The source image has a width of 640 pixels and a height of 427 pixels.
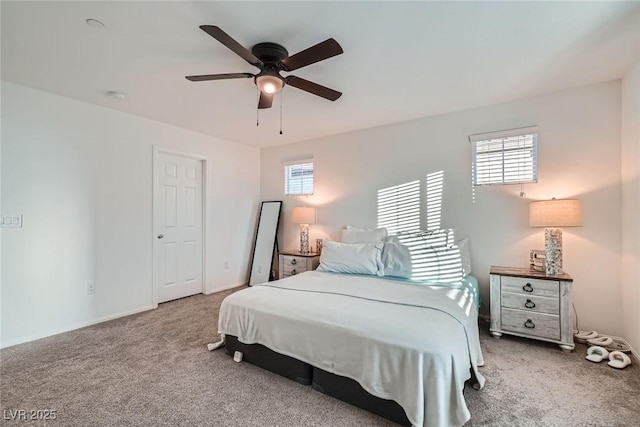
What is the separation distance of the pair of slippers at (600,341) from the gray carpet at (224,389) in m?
0.23

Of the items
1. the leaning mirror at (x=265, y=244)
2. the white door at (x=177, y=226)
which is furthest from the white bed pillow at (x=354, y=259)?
the white door at (x=177, y=226)

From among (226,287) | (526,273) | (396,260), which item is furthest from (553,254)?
(226,287)

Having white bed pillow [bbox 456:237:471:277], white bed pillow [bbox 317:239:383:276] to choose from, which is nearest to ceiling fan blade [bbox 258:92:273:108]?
white bed pillow [bbox 317:239:383:276]

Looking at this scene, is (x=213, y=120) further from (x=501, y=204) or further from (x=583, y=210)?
(x=583, y=210)

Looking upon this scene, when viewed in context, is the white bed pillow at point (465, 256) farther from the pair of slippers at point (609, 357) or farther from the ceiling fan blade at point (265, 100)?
the ceiling fan blade at point (265, 100)

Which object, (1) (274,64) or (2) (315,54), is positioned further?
(1) (274,64)

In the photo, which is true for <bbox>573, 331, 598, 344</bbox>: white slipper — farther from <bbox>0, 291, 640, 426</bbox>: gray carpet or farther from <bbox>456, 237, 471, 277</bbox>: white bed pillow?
<bbox>456, 237, 471, 277</bbox>: white bed pillow

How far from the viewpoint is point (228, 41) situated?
5.45 feet

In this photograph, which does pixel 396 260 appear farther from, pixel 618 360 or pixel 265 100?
pixel 265 100

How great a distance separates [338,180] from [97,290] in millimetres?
3365

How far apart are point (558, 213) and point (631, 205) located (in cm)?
53

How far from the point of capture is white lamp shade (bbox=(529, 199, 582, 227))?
2572 mm

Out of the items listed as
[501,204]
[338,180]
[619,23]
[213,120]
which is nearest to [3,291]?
[213,120]

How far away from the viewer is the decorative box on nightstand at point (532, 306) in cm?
254
